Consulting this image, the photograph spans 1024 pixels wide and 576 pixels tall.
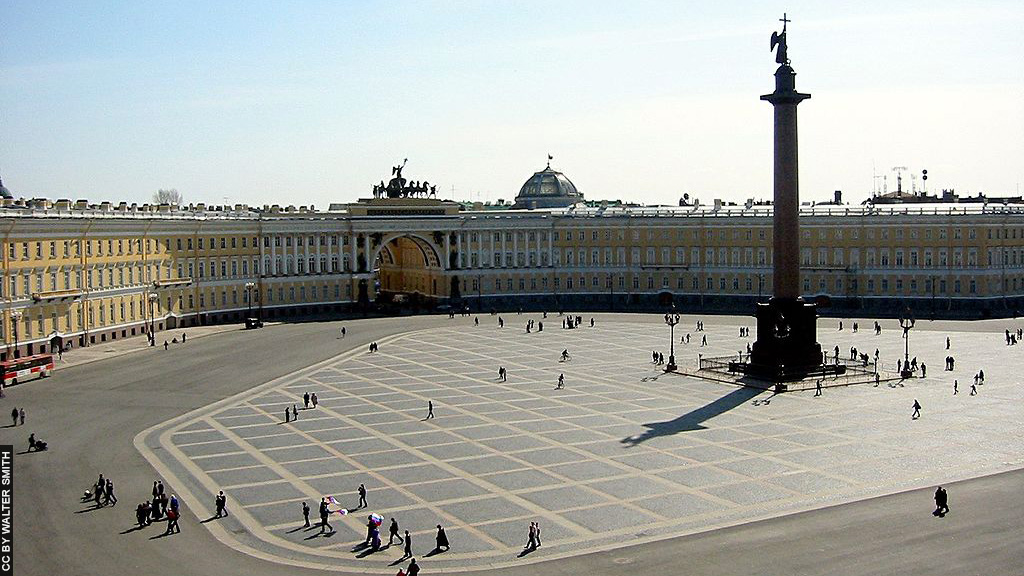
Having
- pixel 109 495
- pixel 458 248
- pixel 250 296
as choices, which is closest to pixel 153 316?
pixel 250 296

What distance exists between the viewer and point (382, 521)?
37.0 meters

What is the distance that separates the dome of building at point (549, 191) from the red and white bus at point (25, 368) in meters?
96.7

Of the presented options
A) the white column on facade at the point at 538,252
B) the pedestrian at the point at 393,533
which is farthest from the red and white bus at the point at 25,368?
the white column on facade at the point at 538,252

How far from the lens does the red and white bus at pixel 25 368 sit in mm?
66688

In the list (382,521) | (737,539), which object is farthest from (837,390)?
(382,521)

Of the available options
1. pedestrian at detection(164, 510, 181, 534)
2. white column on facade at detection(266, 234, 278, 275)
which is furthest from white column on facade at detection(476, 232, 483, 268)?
pedestrian at detection(164, 510, 181, 534)

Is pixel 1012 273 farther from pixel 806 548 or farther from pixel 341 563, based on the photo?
pixel 341 563

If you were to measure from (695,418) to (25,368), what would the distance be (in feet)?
139

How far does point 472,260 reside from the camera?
127625 mm

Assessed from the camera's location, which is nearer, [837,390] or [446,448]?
[446,448]

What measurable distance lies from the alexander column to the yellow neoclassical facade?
1797 inches

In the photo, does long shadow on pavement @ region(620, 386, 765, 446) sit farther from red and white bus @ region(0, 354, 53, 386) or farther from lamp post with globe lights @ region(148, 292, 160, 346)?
lamp post with globe lights @ region(148, 292, 160, 346)

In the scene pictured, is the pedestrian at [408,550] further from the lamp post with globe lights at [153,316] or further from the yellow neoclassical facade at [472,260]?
the lamp post with globe lights at [153,316]

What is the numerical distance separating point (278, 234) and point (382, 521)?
81.2 m
